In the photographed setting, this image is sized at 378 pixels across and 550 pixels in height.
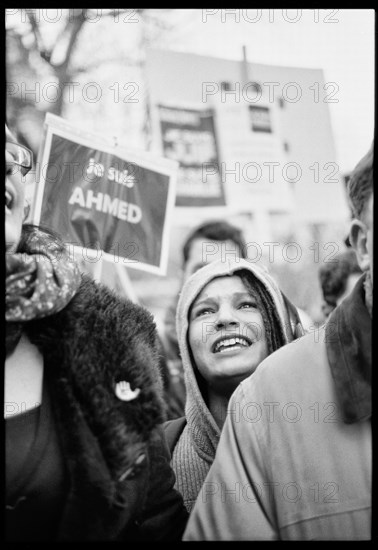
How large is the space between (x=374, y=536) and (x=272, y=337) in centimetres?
80

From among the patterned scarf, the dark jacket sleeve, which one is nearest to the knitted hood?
the dark jacket sleeve

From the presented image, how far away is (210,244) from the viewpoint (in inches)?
115

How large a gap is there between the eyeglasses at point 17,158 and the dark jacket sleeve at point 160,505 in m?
0.69

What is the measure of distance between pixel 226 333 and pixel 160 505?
63 cm

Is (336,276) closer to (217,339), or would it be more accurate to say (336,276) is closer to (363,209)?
(217,339)

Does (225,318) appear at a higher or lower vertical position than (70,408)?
higher

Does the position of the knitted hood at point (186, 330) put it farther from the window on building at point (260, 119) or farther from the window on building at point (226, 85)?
the window on building at point (226, 85)

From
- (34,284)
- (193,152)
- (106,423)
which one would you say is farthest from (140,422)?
(193,152)

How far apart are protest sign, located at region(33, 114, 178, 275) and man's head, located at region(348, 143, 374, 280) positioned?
101 centimetres

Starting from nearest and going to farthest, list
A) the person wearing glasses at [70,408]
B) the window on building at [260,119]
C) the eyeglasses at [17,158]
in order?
1. the person wearing glasses at [70,408]
2. the eyeglasses at [17,158]
3. the window on building at [260,119]

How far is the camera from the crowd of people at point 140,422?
1377 mm

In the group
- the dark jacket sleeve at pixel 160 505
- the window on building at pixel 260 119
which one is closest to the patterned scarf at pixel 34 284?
the dark jacket sleeve at pixel 160 505

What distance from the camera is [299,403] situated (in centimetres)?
151

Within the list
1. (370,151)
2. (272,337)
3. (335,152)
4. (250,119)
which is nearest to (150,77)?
(250,119)
